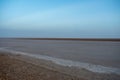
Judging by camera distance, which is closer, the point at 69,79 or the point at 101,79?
the point at 69,79

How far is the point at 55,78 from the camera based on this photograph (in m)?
4.77

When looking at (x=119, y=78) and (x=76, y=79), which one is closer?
(x=76, y=79)

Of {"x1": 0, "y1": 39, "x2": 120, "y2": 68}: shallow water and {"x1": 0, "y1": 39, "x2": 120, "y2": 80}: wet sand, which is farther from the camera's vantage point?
{"x1": 0, "y1": 39, "x2": 120, "y2": 68}: shallow water

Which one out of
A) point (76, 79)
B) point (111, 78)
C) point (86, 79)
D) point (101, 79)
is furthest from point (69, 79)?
point (111, 78)

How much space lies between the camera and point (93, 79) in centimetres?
507

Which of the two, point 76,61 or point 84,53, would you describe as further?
point 84,53

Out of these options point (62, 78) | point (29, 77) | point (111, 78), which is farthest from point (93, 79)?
point (29, 77)

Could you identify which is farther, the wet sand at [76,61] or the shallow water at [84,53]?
the shallow water at [84,53]

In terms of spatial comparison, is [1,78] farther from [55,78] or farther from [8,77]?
[55,78]

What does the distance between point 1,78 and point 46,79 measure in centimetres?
121

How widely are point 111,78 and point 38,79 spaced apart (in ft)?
7.52

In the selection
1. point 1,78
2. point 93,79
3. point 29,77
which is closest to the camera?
point 1,78

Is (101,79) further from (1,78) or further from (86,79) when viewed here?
(1,78)

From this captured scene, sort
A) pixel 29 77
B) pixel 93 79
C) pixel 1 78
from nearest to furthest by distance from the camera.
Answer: pixel 1 78 < pixel 29 77 < pixel 93 79
